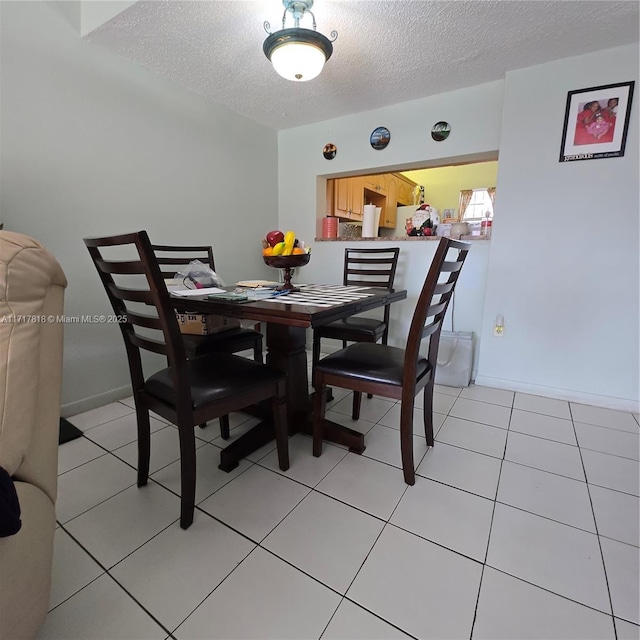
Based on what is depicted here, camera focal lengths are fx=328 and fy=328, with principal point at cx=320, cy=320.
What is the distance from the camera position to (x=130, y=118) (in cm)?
205

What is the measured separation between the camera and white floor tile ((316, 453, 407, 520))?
4.09ft

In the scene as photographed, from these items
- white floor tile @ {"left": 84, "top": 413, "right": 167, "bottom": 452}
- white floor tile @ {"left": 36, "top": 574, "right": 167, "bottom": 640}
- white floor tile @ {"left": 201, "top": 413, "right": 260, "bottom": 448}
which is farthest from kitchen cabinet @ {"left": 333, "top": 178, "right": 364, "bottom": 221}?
white floor tile @ {"left": 36, "top": 574, "right": 167, "bottom": 640}

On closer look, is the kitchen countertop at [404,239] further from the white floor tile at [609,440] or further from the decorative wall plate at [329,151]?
the white floor tile at [609,440]

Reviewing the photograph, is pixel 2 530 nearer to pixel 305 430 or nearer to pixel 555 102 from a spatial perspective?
pixel 305 430

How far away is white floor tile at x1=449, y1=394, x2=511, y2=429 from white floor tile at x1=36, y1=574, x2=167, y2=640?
66.2 inches

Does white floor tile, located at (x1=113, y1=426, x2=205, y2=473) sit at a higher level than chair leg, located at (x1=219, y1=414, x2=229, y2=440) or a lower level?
lower

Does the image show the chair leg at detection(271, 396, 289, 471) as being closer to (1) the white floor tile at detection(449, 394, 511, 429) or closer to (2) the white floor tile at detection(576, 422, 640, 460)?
(1) the white floor tile at detection(449, 394, 511, 429)

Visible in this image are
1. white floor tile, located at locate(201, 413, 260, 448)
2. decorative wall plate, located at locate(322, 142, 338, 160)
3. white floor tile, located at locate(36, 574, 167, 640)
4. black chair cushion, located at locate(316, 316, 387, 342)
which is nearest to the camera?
white floor tile, located at locate(36, 574, 167, 640)

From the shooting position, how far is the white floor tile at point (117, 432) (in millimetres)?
1645

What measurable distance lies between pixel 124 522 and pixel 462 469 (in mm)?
1351

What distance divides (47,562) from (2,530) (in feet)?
1.07

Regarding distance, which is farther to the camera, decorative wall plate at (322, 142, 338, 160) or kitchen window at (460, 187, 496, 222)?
kitchen window at (460, 187, 496, 222)

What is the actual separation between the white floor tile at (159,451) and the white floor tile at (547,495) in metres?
1.40

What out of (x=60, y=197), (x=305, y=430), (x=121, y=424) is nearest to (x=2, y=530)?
(x=305, y=430)
